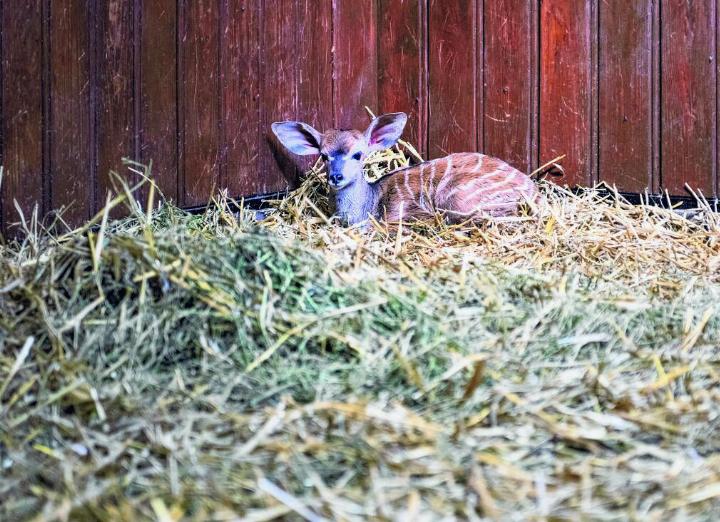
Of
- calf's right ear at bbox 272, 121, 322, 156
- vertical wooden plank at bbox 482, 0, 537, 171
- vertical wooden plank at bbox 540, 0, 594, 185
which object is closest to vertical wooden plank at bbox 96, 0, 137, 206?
calf's right ear at bbox 272, 121, 322, 156

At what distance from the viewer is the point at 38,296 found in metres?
2.78

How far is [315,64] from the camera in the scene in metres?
5.50

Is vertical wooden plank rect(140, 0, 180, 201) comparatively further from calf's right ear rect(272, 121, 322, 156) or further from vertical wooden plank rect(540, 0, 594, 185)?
vertical wooden plank rect(540, 0, 594, 185)

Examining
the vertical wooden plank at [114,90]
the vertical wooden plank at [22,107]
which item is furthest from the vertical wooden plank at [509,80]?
the vertical wooden plank at [22,107]

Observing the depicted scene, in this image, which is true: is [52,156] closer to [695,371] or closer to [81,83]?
[81,83]

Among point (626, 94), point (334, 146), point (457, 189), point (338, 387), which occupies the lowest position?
point (338, 387)

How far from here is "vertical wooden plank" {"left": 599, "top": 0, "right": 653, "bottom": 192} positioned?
5152 millimetres

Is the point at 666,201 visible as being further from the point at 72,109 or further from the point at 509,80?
the point at 72,109

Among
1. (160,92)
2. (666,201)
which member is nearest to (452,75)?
(666,201)

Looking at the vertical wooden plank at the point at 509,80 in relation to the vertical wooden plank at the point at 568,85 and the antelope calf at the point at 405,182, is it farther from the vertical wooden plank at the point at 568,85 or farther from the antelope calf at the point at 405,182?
the antelope calf at the point at 405,182

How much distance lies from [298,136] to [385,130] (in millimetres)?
575

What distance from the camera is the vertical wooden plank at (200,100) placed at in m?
4.57

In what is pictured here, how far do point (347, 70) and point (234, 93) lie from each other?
3.64ft

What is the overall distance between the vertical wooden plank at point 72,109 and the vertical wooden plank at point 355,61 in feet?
6.61
